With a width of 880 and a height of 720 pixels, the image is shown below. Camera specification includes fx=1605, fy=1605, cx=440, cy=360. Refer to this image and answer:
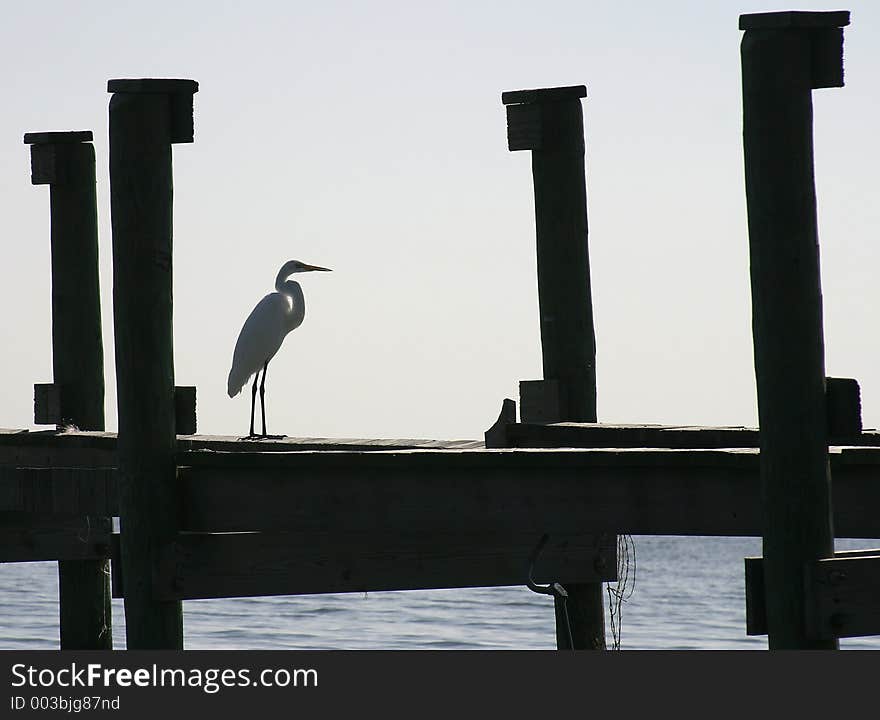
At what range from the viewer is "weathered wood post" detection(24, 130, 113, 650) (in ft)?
28.8

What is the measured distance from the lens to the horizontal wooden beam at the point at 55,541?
855 cm

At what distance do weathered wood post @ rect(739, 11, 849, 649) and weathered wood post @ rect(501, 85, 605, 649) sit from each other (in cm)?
301

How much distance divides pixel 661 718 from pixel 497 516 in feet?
2.97

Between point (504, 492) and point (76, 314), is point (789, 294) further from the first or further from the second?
point (76, 314)

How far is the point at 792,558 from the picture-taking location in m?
4.63

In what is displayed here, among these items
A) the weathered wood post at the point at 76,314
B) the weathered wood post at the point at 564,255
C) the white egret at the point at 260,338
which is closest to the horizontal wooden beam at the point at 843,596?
the weathered wood post at the point at 564,255

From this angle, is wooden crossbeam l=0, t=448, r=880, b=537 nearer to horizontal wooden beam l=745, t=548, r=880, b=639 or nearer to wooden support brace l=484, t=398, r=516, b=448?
horizontal wooden beam l=745, t=548, r=880, b=639

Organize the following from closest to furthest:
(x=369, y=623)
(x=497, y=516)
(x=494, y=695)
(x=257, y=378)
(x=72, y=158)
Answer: (x=494, y=695)
(x=497, y=516)
(x=72, y=158)
(x=257, y=378)
(x=369, y=623)

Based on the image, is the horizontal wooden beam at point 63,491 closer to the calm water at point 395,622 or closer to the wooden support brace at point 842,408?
the wooden support brace at point 842,408

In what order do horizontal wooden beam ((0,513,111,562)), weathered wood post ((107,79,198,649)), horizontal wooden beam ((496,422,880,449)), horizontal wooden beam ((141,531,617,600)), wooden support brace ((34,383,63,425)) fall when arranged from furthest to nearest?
Result: wooden support brace ((34,383,63,425)) → horizontal wooden beam ((0,513,111,562)) → horizontal wooden beam ((496,422,880,449)) → horizontal wooden beam ((141,531,617,600)) → weathered wood post ((107,79,198,649))

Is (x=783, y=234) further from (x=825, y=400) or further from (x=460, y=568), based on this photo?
(x=460, y=568)

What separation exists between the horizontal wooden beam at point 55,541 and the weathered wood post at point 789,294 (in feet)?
15.8

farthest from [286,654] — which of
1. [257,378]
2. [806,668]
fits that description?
[257,378]

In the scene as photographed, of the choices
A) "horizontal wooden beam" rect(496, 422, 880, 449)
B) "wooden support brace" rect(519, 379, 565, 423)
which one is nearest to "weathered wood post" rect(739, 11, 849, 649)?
"horizontal wooden beam" rect(496, 422, 880, 449)
